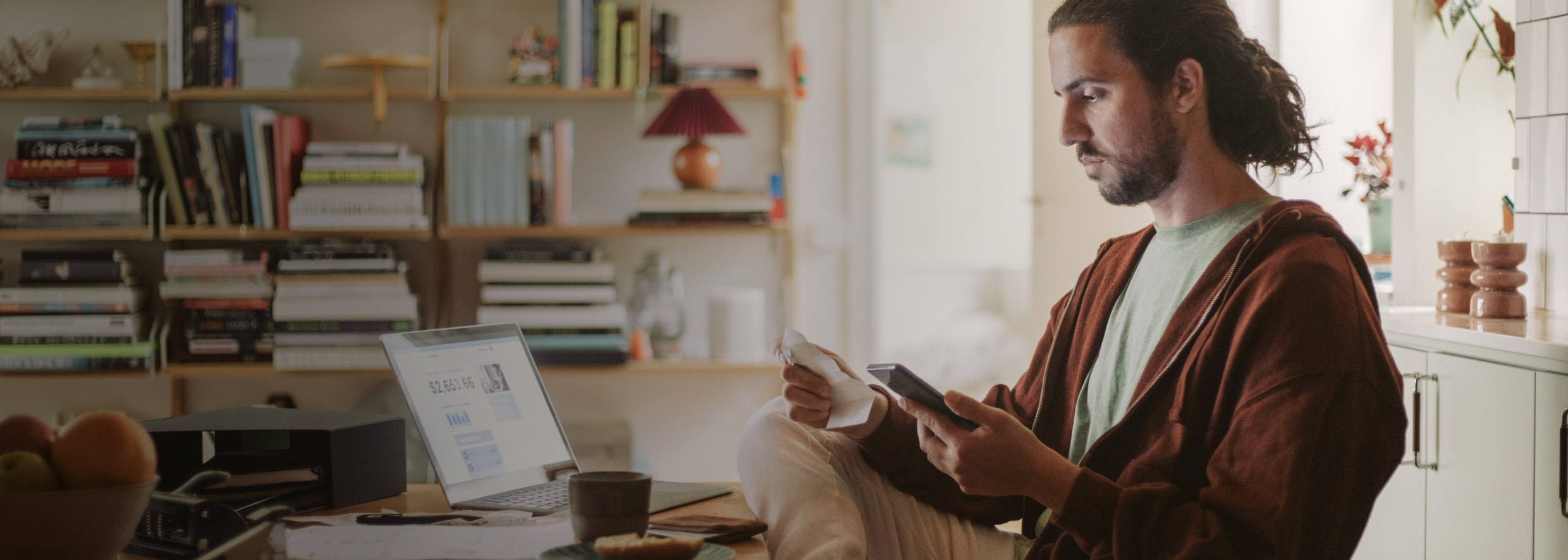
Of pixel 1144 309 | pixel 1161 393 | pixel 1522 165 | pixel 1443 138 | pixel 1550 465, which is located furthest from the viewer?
pixel 1443 138

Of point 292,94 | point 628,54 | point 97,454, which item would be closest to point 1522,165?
point 628,54

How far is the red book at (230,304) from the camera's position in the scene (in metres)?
2.89

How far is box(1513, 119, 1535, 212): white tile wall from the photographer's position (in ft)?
7.38

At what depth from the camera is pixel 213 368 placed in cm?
287

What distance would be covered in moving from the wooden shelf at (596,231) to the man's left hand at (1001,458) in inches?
65.7

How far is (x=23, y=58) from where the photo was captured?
293 cm

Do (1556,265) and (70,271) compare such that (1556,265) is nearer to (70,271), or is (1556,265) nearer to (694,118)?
(694,118)

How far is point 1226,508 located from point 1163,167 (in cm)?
51

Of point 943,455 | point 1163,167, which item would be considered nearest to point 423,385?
point 943,455

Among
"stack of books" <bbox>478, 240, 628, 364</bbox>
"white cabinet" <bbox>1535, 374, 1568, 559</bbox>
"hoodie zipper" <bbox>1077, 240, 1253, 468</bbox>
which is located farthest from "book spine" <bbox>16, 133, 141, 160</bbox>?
"white cabinet" <bbox>1535, 374, 1568, 559</bbox>

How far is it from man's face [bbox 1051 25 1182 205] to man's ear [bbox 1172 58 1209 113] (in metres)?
0.02

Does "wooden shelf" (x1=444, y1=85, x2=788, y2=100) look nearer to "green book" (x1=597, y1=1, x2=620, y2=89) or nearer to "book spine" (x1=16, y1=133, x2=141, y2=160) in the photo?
"green book" (x1=597, y1=1, x2=620, y2=89)

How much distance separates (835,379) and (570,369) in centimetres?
156

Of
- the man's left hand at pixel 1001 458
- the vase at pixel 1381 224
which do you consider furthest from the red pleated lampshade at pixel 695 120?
Answer: the vase at pixel 1381 224
